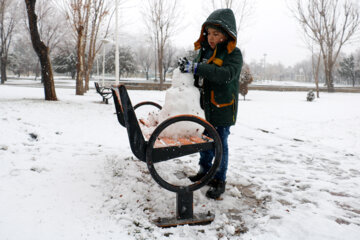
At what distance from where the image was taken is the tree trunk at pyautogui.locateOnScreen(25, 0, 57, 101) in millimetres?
8914

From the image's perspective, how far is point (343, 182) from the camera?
3.24m

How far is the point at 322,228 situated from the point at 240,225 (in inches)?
25.7

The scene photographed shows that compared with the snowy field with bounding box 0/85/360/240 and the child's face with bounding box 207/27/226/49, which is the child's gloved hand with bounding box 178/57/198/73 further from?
the snowy field with bounding box 0/85/360/240

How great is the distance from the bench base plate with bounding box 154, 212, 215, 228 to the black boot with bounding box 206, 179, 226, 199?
39 cm

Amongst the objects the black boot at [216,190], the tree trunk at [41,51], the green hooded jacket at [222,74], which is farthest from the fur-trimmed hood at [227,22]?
the tree trunk at [41,51]

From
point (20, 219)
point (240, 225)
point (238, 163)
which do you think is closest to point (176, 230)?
point (240, 225)

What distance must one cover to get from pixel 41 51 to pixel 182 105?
8.87m

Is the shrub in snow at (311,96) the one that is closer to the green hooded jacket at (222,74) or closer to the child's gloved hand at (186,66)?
the green hooded jacket at (222,74)

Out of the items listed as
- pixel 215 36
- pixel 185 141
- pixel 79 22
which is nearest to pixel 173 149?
pixel 185 141

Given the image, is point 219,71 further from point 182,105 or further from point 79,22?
point 79,22

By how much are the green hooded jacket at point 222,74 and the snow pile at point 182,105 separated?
0.45 ft

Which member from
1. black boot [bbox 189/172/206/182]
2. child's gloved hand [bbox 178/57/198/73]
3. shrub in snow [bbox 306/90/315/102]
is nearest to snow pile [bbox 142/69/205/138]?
child's gloved hand [bbox 178/57/198/73]

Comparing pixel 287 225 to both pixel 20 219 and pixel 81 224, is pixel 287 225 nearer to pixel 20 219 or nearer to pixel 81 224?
pixel 81 224

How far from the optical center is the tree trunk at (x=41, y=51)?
29.2 ft
